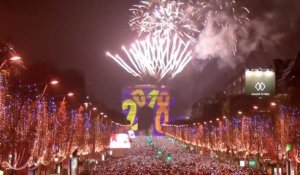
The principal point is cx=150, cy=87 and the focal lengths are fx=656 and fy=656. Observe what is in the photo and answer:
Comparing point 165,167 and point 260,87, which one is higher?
point 260,87

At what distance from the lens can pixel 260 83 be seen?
111562mm

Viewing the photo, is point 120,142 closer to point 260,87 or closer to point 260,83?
point 260,87

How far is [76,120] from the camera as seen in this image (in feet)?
255

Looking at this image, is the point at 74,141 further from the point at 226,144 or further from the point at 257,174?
the point at 226,144

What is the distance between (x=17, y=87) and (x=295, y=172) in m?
30.1

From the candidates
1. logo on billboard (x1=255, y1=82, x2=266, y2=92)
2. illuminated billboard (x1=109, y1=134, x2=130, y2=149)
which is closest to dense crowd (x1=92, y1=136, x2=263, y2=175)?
illuminated billboard (x1=109, y1=134, x2=130, y2=149)

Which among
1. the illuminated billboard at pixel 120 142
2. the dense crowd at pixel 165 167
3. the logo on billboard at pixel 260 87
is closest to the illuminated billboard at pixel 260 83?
the logo on billboard at pixel 260 87

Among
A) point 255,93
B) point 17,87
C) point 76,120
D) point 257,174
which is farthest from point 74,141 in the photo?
point 255,93

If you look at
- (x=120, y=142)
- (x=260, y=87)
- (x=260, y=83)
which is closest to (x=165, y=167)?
(x=120, y=142)

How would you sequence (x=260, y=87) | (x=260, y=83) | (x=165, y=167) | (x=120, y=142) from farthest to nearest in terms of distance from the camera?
(x=120, y=142) → (x=260, y=83) → (x=260, y=87) → (x=165, y=167)

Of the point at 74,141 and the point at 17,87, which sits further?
the point at 74,141

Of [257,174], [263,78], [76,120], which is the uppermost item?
[263,78]

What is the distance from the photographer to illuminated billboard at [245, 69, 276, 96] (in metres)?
108

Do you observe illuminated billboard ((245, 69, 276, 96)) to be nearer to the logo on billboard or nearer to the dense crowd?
the logo on billboard
